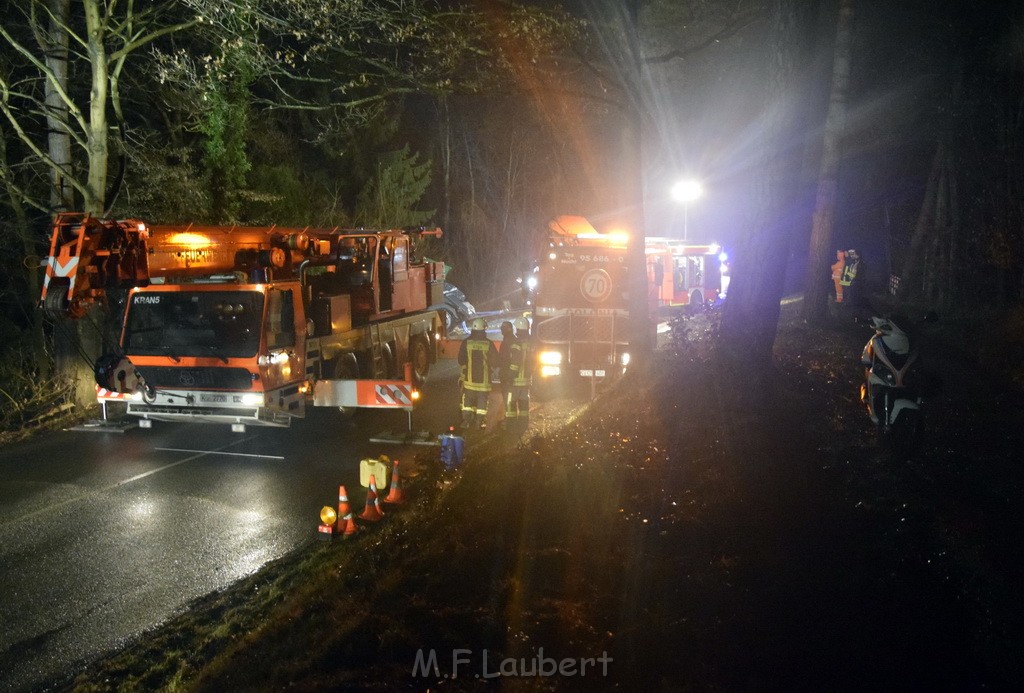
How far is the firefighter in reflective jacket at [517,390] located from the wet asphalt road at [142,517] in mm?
1427

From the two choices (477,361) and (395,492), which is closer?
(395,492)

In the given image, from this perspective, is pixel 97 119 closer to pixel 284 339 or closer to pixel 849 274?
pixel 284 339

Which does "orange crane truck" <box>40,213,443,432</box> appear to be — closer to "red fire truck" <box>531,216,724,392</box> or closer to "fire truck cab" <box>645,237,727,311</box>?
"red fire truck" <box>531,216,724,392</box>

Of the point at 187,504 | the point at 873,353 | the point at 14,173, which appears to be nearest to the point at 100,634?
the point at 187,504

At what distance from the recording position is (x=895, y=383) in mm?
7598

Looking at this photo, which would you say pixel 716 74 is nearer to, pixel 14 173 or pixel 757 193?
pixel 757 193

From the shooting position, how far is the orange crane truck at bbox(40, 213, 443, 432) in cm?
998

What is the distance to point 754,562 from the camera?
5.41 meters

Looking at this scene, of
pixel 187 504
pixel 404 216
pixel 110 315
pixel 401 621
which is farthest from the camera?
pixel 404 216

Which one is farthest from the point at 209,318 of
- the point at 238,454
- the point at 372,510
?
the point at 372,510

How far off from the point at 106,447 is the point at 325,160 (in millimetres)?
17849

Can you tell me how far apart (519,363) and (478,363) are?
0.54m

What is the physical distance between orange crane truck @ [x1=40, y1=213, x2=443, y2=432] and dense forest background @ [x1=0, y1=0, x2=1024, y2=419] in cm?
260

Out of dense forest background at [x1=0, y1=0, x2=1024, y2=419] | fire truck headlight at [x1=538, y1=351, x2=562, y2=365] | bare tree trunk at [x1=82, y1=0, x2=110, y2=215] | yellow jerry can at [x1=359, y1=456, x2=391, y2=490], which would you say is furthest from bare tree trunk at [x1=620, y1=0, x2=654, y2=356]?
bare tree trunk at [x1=82, y1=0, x2=110, y2=215]
